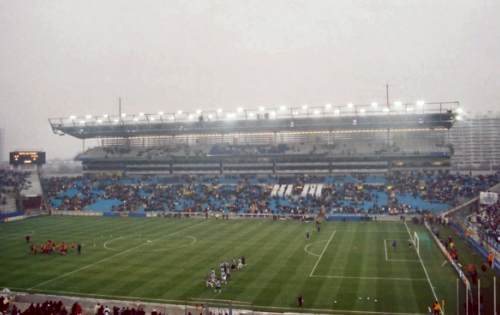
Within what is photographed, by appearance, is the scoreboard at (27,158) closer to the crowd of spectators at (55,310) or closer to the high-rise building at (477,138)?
the crowd of spectators at (55,310)

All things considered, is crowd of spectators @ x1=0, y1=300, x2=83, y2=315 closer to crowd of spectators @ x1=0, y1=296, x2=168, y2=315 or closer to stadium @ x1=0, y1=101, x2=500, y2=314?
crowd of spectators @ x1=0, y1=296, x2=168, y2=315

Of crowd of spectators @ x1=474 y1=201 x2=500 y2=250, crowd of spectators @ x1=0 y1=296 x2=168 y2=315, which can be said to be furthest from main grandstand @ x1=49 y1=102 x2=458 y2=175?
crowd of spectators @ x1=0 y1=296 x2=168 y2=315

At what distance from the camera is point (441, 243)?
123 ft

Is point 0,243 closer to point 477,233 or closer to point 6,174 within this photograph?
point 6,174

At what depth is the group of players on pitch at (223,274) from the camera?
26.7 metres

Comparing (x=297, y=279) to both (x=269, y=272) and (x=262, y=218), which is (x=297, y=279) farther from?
(x=262, y=218)

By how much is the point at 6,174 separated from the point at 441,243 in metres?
72.2

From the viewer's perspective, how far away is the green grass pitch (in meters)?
24.9

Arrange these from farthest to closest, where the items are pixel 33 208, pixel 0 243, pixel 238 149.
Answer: pixel 238 149 < pixel 33 208 < pixel 0 243

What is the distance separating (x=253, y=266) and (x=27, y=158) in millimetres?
58854

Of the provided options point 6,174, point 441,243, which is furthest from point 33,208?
point 441,243

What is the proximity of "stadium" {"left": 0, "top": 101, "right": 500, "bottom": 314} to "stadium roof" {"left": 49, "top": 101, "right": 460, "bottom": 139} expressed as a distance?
38cm

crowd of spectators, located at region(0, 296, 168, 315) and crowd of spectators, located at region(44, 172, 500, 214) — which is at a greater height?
crowd of spectators, located at region(0, 296, 168, 315)

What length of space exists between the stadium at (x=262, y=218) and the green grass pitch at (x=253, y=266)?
0.15 metres
